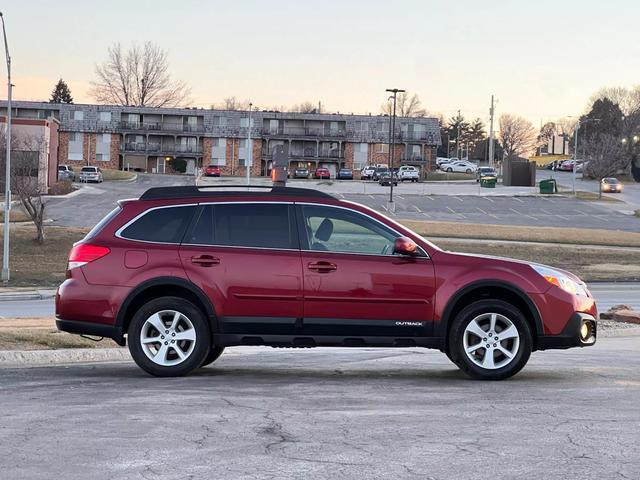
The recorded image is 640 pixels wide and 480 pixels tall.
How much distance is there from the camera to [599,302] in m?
28.0

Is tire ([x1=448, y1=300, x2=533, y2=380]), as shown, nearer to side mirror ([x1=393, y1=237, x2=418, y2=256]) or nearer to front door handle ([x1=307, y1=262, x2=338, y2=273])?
side mirror ([x1=393, y1=237, x2=418, y2=256])

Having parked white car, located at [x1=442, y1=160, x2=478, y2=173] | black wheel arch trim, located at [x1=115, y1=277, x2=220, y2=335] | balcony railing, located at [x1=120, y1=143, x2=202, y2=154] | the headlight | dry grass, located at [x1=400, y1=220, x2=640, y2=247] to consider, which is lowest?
dry grass, located at [x1=400, y1=220, x2=640, y2=247]

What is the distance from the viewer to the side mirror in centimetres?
952

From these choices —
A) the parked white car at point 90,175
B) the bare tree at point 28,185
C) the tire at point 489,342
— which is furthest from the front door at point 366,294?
the parked white car at point 90,175

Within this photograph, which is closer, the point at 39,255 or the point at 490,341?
the point at 490,341

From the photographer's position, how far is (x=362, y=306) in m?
9.50

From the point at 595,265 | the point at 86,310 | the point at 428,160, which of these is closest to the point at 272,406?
the point at 86,310

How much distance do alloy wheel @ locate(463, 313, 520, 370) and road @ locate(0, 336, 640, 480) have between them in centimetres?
24

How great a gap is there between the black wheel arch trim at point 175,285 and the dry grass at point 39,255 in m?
28.7

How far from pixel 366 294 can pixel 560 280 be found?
193cm

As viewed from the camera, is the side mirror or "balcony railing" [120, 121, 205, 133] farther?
"balcony railing" [120, 121, 205, 133]

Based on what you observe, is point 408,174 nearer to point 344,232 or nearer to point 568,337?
point 344,232

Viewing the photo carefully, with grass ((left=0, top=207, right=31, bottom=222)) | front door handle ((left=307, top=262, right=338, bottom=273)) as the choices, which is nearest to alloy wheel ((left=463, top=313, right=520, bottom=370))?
front door handle ((left=307, top=262, right=338, bottom=273))

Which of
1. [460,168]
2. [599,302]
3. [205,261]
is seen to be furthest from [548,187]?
[205,261]
